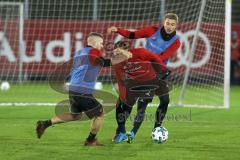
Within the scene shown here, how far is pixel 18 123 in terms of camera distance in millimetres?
11484

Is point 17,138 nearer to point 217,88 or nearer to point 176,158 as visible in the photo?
point 176,158

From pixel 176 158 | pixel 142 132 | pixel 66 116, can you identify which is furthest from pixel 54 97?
pixel 176 158

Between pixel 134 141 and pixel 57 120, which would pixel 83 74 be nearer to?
pixel 57 120

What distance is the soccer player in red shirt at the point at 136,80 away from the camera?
31.4 feet

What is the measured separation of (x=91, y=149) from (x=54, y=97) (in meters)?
7.73

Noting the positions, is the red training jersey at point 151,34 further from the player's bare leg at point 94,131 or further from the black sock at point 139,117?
the player's bare leg at point 94,131

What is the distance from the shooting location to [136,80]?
9852 mm

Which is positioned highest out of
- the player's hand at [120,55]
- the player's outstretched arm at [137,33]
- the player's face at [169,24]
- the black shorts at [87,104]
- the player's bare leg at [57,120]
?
the player's face at [169,24]

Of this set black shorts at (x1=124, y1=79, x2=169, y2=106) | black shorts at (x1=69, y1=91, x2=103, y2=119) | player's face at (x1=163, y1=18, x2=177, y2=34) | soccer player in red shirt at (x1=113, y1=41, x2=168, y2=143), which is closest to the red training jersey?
soccer player in red shirt at (x1=113, y1=41, x2=168, y2=143)

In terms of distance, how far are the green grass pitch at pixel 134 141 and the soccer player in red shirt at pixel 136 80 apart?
43cm

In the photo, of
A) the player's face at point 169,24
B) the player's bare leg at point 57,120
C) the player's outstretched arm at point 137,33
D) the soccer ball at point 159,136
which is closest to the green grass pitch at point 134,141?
the soccer ball at point 159,136

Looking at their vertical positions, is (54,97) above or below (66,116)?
below

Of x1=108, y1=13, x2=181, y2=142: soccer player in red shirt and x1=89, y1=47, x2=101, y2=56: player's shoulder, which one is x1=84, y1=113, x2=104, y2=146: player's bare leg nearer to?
x1=108, y1=13, x2=181, y2=142: soccer player in red shirt

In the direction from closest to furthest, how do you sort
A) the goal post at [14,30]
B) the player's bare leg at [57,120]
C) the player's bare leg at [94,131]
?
the player's bare leg at [94,131]
the player's bare leg at [57,120]
the goal post at [14,30]
